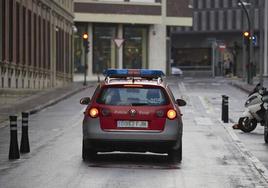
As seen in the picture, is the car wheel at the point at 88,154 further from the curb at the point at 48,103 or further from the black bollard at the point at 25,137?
the curb at the point at 48,103

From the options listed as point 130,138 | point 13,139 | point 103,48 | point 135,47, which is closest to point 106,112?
point 130,138

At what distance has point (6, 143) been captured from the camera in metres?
18.2

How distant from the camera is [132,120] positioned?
46.5ft

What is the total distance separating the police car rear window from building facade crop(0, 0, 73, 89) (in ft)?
62.2

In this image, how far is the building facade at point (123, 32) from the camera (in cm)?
6650

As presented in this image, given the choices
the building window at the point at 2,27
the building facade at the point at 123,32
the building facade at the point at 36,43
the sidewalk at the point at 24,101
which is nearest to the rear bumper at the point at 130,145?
the sidewalk at the point at 24,101

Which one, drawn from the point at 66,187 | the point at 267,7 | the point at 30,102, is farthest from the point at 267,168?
the point at 267,7

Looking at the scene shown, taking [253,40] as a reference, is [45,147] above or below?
below

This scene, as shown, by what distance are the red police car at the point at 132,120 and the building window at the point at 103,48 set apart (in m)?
53.3

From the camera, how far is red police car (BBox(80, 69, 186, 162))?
14117 mm

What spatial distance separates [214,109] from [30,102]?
7953 mm

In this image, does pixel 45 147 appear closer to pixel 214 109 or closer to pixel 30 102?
pixel 214 109

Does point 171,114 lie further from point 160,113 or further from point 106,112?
point 106,112

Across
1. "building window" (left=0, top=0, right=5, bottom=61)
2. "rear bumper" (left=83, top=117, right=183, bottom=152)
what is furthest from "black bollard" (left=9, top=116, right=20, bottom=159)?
"building window" (left=0, top=0, right=5, bottom=61)
